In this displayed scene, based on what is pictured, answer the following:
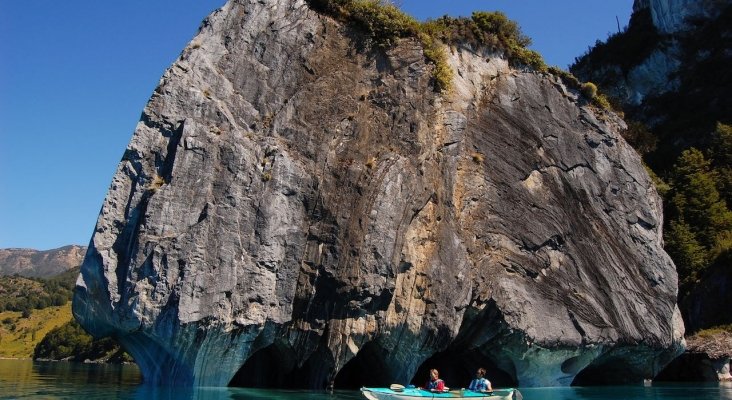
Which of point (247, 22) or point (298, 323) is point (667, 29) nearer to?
point (247, 22)

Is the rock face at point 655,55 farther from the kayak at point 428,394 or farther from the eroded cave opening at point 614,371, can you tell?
the kayak at point 428,394

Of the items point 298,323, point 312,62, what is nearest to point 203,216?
point 298,323

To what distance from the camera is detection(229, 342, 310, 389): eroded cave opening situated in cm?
2902

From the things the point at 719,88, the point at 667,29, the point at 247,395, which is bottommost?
the point at 247,395

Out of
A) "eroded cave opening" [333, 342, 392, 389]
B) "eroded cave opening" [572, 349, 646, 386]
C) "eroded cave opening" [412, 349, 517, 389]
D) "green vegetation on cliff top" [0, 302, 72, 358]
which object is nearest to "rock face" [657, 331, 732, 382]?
"eroded cave opening" [572, 349, 646, 386]

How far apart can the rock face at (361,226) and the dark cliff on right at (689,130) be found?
882 centimetres

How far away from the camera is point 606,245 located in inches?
1415

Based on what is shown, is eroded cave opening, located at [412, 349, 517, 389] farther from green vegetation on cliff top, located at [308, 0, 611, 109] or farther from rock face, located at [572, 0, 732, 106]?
rock face, located at [572, 0, 732, 106]

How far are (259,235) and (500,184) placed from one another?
1428cm

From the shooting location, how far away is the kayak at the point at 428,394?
2222cm

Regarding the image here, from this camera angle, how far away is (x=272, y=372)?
30844 mm

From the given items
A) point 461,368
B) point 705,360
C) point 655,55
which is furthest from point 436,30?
point 655,55

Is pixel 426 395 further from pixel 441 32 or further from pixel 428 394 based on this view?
pixel 441 32

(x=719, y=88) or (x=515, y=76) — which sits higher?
A: (x=719, y=88)
